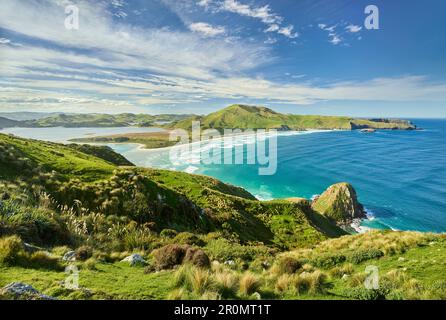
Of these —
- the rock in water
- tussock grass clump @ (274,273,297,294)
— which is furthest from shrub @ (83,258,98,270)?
the rock in water

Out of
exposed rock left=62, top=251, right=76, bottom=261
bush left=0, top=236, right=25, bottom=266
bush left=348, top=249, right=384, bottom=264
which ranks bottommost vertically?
bush left=348, top=249, right=384, bottom=264

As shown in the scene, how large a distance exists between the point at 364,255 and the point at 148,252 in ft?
40.7

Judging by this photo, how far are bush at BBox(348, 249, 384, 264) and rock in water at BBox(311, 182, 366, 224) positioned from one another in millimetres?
52728

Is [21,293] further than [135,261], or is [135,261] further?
[135,261]

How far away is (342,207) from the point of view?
214 feet

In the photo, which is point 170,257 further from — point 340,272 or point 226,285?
point 340,272

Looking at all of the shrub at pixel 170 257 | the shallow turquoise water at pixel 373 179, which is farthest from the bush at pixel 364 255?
the shallow turquoise water at pixel 373 179

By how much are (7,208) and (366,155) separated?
15640cm

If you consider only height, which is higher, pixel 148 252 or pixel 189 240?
pixel 148 252

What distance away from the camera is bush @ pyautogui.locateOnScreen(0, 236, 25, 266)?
7.90 meters

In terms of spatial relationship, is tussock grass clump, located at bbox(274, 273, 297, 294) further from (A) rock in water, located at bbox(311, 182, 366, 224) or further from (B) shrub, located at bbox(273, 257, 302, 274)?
(A) rock in water, located at bbox(311, 182, 366, 224)

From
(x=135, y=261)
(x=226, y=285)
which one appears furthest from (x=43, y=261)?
(x=226, y=285)

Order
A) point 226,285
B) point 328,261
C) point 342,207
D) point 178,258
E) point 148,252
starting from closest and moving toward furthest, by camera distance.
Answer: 1. point 226,285
2. point 178,258
3. point 148,252
4. point 328,261
5. point 342,207

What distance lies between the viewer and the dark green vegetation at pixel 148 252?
7.48 m
